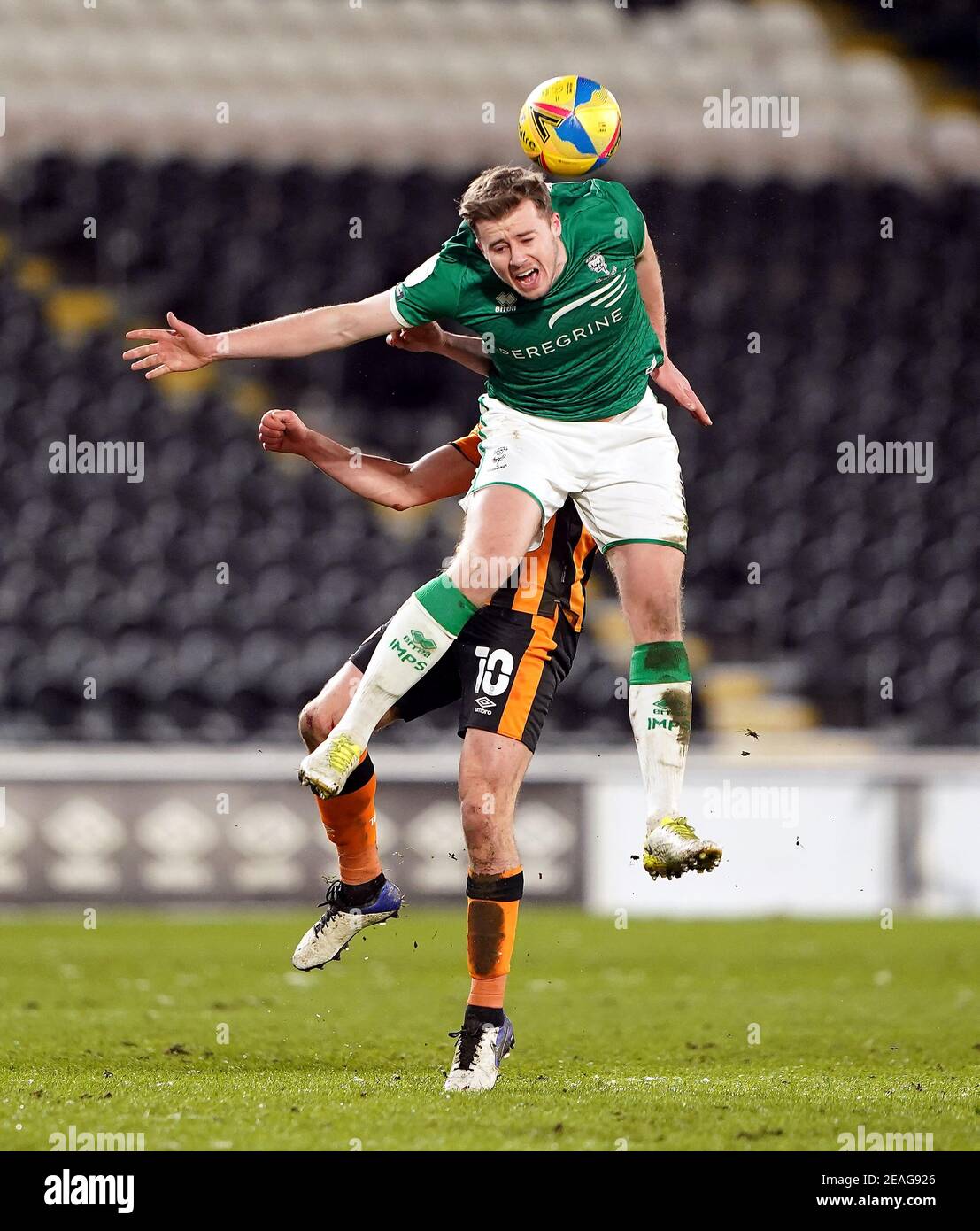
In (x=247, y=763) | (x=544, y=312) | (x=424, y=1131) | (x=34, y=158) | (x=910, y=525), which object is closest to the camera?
(x=424, y=1131)

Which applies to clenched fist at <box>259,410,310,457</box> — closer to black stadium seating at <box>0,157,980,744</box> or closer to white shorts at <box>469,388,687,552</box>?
white shorts at <box>469,388,687,552</box>

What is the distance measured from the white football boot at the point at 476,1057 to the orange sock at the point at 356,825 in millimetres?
804

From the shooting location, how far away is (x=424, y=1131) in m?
Result: 3.46

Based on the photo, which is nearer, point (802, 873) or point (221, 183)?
point (802, 873)

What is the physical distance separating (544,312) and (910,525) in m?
7.66

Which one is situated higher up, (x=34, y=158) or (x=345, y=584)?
(x=34, y=158)

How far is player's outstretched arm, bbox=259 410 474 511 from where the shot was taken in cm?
488

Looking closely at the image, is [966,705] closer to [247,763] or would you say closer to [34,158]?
[247,763]

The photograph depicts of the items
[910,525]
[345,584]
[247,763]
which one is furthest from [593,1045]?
[910,525]

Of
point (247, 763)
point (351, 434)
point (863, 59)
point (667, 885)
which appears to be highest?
point (863, 59)

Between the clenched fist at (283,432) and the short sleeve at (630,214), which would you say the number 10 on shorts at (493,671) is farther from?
the short sleeve at (630,214)

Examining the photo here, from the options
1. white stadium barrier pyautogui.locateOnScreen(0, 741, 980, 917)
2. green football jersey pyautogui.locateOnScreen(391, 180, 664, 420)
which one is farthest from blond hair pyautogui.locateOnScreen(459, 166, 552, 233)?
white stadium barrier pyautogui.locateOnScreen(0, 741, 980, 917)

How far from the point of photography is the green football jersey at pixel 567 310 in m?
4.40

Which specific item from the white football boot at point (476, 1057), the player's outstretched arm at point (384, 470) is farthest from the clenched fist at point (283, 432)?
the white football boot at point (476, 1057)
